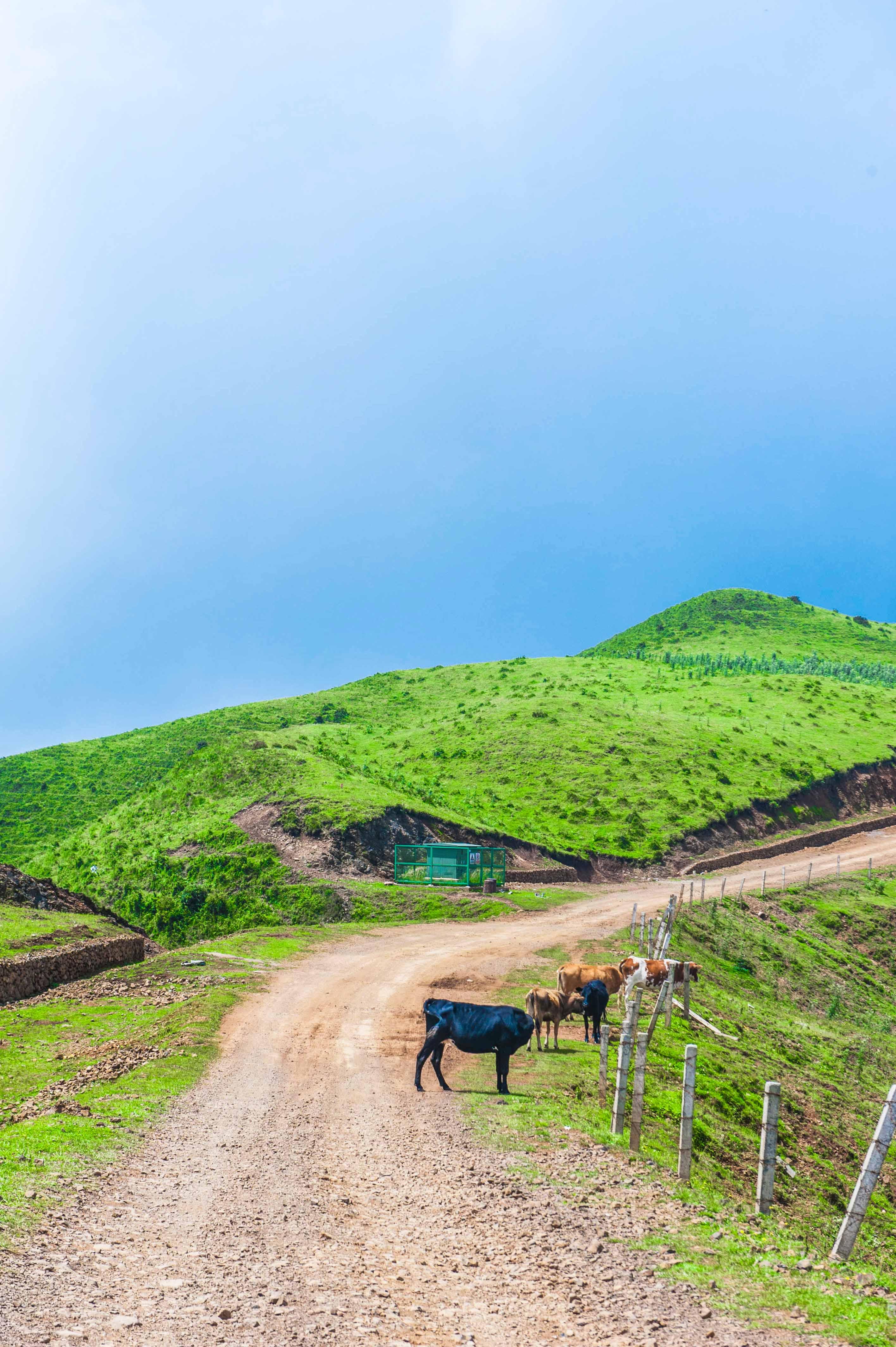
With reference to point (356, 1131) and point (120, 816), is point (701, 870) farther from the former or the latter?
point (356, 1131)

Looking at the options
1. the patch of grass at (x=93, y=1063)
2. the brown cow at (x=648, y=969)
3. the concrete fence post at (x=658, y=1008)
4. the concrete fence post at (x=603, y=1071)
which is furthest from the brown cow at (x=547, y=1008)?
the patch of grass at (x=93, y=1063)

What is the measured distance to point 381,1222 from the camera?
10383 millimetres

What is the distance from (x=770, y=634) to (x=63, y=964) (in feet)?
545

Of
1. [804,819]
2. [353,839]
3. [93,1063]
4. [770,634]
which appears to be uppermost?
[770,634]

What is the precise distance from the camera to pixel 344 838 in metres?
50.5

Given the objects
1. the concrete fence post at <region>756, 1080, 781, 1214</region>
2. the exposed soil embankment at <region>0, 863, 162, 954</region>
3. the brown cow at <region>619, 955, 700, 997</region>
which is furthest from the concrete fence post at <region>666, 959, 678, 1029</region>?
the exposed soil embankment at <region>0, 863, 162, 954</region>

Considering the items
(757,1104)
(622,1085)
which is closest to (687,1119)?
(622,1085)

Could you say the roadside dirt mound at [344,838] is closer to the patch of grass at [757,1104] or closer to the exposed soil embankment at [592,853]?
the exposed soil embankment at [592,853]

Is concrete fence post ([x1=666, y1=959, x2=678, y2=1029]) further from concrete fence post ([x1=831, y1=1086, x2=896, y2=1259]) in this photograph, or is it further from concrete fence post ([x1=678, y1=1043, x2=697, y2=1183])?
concrete fence post ([x1=831, y1=1086, x2=896, y2=1259])

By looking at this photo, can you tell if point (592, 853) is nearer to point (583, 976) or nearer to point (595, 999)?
point (583, 976)

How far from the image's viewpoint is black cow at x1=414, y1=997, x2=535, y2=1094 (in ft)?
53.5

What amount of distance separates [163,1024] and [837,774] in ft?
239

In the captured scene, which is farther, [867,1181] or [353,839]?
[353,839]

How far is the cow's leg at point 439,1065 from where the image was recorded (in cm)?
1641
